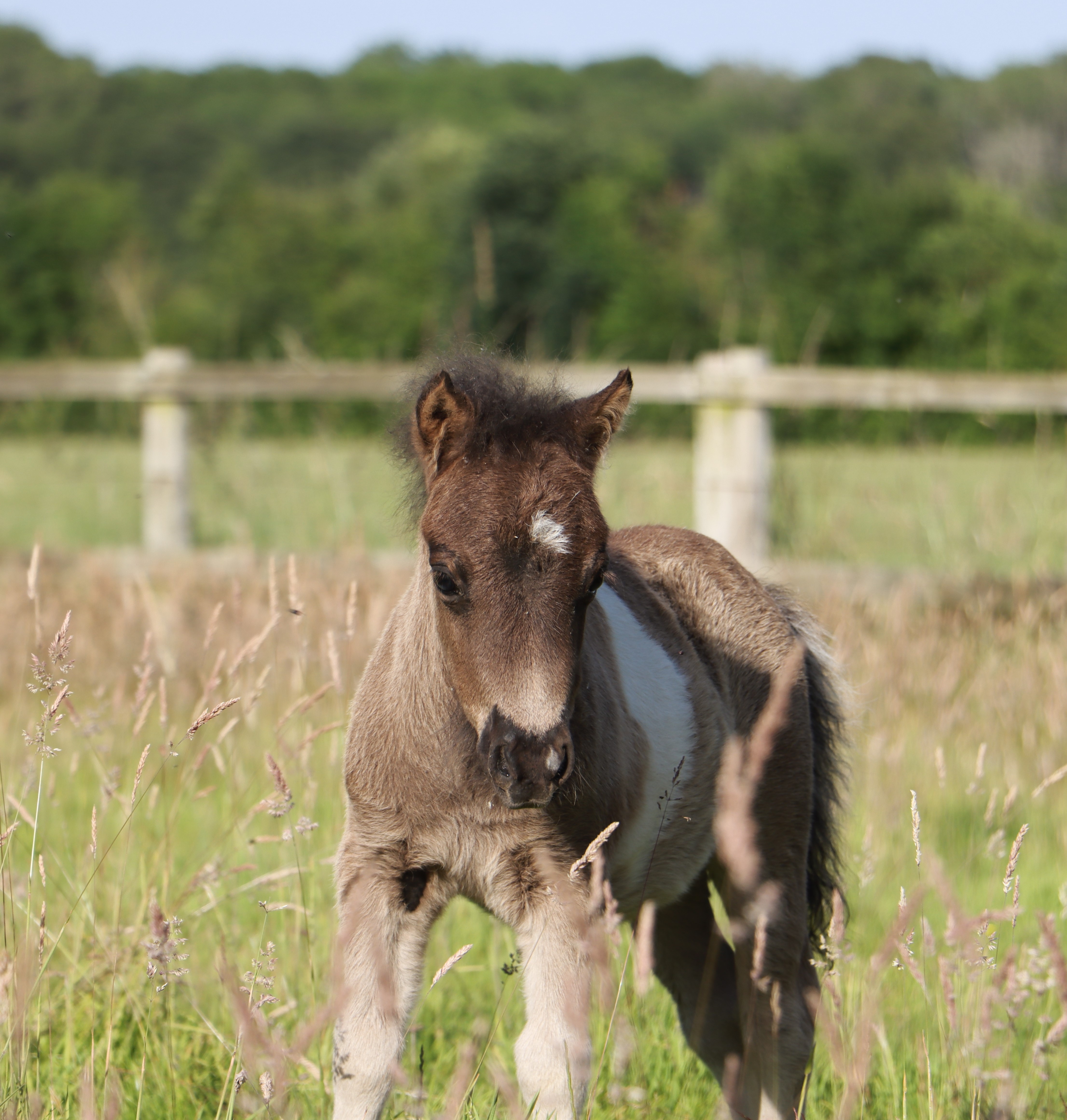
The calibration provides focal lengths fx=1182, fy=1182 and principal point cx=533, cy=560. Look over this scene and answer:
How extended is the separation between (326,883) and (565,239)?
35533mm

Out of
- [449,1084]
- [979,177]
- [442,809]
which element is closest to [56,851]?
[449,1084]

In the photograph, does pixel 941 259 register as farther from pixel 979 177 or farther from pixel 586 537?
pixel 586 537

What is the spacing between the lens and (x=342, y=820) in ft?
10.7

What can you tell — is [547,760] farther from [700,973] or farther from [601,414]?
[700,973]

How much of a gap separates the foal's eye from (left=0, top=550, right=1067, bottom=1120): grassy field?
0.49 meters

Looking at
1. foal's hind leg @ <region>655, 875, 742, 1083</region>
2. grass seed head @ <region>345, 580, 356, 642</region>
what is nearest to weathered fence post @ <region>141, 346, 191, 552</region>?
grass seed head @ <region>345, 580, 356, 642</region>

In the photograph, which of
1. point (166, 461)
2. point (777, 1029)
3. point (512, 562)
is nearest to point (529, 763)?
point (512, 562)

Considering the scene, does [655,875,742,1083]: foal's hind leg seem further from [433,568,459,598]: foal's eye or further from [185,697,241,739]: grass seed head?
[185,697,241,739]: grass seed head

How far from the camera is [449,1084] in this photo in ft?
8.07

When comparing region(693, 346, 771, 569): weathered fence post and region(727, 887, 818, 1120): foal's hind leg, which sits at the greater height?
region(693, 346, 771, 569): weathered fence post

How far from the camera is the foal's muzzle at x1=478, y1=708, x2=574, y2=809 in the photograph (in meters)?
1.81

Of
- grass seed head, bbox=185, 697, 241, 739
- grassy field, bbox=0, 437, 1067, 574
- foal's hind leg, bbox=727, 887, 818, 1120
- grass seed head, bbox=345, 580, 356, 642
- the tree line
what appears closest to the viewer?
grass seed head, bbox=185, 697, 241, 739

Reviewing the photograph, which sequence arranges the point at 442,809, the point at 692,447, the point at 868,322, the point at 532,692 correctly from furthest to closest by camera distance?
the point at 868,322 → the point at 692,447 → the point at 442,809 → the point at 532,692

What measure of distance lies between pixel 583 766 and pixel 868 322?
33.5 m
